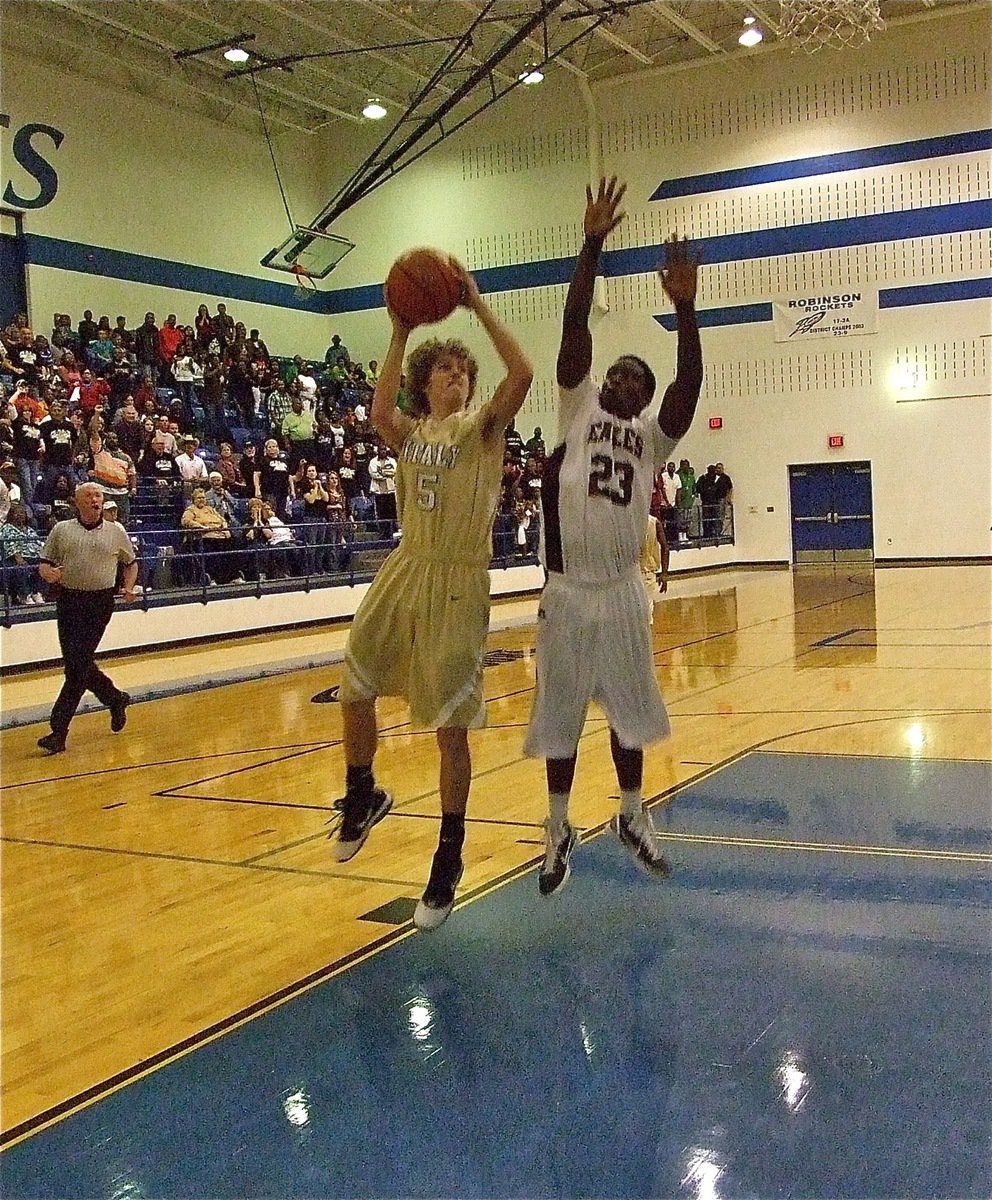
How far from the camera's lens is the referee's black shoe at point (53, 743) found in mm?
7690

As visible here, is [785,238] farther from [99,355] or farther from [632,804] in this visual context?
[632,804]

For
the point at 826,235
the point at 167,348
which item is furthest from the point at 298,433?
the point at 826,235

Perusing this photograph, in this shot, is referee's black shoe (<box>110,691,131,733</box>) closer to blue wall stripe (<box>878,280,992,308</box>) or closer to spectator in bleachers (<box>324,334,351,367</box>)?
spectator in bleachers (<box>324,334,351,367</box>)

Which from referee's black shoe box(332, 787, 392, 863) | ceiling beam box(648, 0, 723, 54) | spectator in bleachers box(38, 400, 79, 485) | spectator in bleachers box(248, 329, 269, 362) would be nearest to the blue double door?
ceiling beam box(648, 0, 723, 54)

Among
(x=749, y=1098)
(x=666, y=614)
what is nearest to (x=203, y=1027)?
(x=749, y=1098)

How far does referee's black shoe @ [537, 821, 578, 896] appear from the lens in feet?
13.1

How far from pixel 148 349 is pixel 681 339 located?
15.6m

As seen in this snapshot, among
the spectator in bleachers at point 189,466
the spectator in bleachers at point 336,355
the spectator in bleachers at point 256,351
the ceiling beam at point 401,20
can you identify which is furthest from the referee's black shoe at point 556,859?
the spectator in bleachers at point 336,355

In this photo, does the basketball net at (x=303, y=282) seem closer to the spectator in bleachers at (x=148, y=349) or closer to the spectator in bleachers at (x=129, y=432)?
the spectator in bleachers at (x=148, y=349)

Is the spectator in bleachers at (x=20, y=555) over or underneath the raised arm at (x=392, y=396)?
underneath

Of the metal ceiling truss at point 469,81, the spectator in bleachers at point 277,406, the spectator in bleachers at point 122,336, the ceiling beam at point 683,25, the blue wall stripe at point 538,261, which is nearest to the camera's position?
the metal ceiling truss at point 469,81

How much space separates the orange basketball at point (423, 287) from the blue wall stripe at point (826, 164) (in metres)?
20.1

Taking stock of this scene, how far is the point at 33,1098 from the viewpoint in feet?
9.89

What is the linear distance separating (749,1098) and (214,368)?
17006 mm
